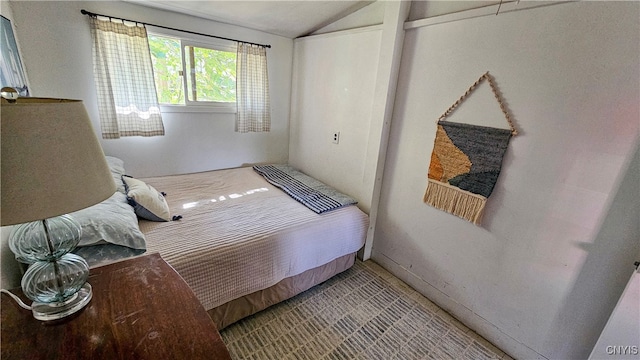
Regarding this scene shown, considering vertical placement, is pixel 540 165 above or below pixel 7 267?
above

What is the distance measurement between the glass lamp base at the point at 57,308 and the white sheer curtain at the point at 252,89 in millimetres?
2404

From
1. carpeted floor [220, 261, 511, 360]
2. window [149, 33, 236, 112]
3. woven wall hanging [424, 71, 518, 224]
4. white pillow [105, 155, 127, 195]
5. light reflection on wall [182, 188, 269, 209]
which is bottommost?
carpeted floor [220, 261, 511, 360]

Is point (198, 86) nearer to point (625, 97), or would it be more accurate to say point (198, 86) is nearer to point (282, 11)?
point (282, 11)

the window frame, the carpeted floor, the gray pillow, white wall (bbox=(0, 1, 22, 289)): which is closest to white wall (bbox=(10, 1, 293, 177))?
the window frame

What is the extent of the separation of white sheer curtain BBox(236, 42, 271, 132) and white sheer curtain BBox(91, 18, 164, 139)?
0.82 meters

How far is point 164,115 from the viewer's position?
8.43 feet

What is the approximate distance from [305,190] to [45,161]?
1.97 metres

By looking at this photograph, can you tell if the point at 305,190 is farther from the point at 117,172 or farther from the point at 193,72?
the point at 193,72

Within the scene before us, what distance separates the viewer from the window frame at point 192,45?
242 centimetres

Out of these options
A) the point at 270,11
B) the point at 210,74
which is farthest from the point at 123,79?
the point at 270,11

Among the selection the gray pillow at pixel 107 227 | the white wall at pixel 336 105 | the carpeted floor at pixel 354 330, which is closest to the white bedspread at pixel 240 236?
the gray pillow at pixel 107 227

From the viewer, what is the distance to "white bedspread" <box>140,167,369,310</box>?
1.46 meters

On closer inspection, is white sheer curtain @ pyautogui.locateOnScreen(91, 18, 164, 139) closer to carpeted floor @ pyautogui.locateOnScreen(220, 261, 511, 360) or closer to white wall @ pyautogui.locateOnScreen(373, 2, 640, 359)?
carpeted floor @ pyautogui.locateOnScreen(220, 261, 511, 360)

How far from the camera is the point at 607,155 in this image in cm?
124
